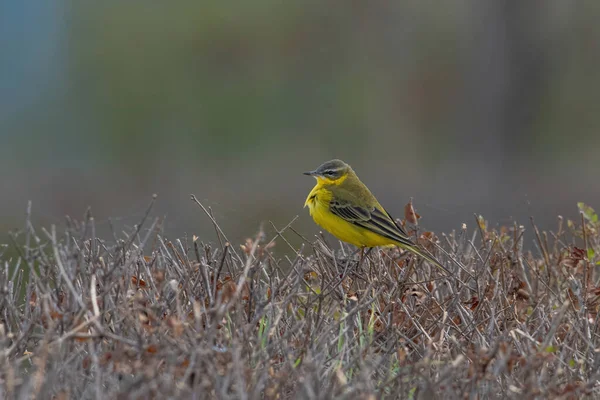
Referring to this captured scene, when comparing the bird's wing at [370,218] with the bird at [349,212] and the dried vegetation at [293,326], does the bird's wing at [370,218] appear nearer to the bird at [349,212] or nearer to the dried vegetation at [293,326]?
the bird at [349,212]

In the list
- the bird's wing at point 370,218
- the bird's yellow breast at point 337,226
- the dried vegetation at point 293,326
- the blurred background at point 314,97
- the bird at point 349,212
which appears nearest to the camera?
the dried vegetation at point 293,326

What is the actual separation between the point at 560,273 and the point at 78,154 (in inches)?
874

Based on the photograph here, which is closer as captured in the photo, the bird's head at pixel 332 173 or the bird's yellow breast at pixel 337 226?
the bird's yellow breast at pixel 337 226

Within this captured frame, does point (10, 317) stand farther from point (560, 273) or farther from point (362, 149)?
point (362, 149)

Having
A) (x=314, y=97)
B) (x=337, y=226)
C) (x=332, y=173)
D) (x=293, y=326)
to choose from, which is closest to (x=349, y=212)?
(x=337, y=226)

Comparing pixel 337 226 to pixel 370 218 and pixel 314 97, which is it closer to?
pixel 370 218

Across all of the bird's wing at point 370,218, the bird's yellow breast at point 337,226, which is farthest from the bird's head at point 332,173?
the bird's wing at point 370,218

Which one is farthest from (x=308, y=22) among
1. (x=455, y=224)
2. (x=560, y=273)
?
(x=560, y=273)

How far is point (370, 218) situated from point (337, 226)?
29 cm

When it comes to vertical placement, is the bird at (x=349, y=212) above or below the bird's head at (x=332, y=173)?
below

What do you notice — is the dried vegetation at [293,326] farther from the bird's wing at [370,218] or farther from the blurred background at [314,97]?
the blurred background at [314,97]

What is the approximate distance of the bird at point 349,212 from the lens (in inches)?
278

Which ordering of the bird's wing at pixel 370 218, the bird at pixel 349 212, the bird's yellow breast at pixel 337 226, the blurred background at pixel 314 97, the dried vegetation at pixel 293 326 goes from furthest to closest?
the blurred background at pixel 314 97 → the bird's yellow breast at pixel 337 226 → the bird at pixel 349 212 → the bird's wing at pixel 370 218 → the dried vegetation at pixel 293 326

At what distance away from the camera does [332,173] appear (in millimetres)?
8219
